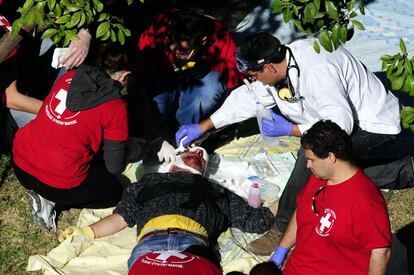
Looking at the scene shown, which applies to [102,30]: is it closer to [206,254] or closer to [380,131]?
[206,254]

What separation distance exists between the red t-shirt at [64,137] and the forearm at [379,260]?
1770 mm

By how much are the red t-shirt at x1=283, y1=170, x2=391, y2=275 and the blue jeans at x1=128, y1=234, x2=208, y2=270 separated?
0.57 metres

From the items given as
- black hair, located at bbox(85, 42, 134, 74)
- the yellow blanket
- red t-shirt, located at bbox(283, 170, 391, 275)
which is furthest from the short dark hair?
black hair, located at bbox(85, 42, 134, 74)

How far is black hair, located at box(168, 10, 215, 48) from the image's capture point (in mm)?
4660

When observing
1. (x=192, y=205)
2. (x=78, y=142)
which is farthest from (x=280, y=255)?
(x=78, y=142)

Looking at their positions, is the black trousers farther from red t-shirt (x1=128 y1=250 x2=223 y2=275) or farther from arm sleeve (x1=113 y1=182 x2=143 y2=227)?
red t-shirt (x1=128 y1=250 x2=223 y2=275)

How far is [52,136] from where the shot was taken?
4.31 m

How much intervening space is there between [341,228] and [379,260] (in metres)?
0.23

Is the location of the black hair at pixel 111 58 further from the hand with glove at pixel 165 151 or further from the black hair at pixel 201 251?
the black hair at pixel 201 251

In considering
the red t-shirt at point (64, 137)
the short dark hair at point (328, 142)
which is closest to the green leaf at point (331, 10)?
the short dark hair at point (328, 142)

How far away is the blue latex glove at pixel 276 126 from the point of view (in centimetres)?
447

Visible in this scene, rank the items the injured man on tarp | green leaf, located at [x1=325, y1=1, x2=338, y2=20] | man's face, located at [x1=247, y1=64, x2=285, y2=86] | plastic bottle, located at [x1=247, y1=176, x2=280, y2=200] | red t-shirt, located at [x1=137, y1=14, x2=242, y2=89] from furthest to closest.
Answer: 1. red t-shirt, located at [x1=137, y1=14, x2=242, y2=89]
2. plastic bottle, located at [x1=247, y1=176, x2=280, y2=200]
3. man's face, located at [x1=247, y1=64, x2=285, y2=86]
4. the injured man on tarp
5. green leaf, located at [x1=325, y1=1, x2=338, y2=20]

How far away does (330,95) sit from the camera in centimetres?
391

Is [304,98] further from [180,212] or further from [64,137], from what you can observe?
[64,137]
